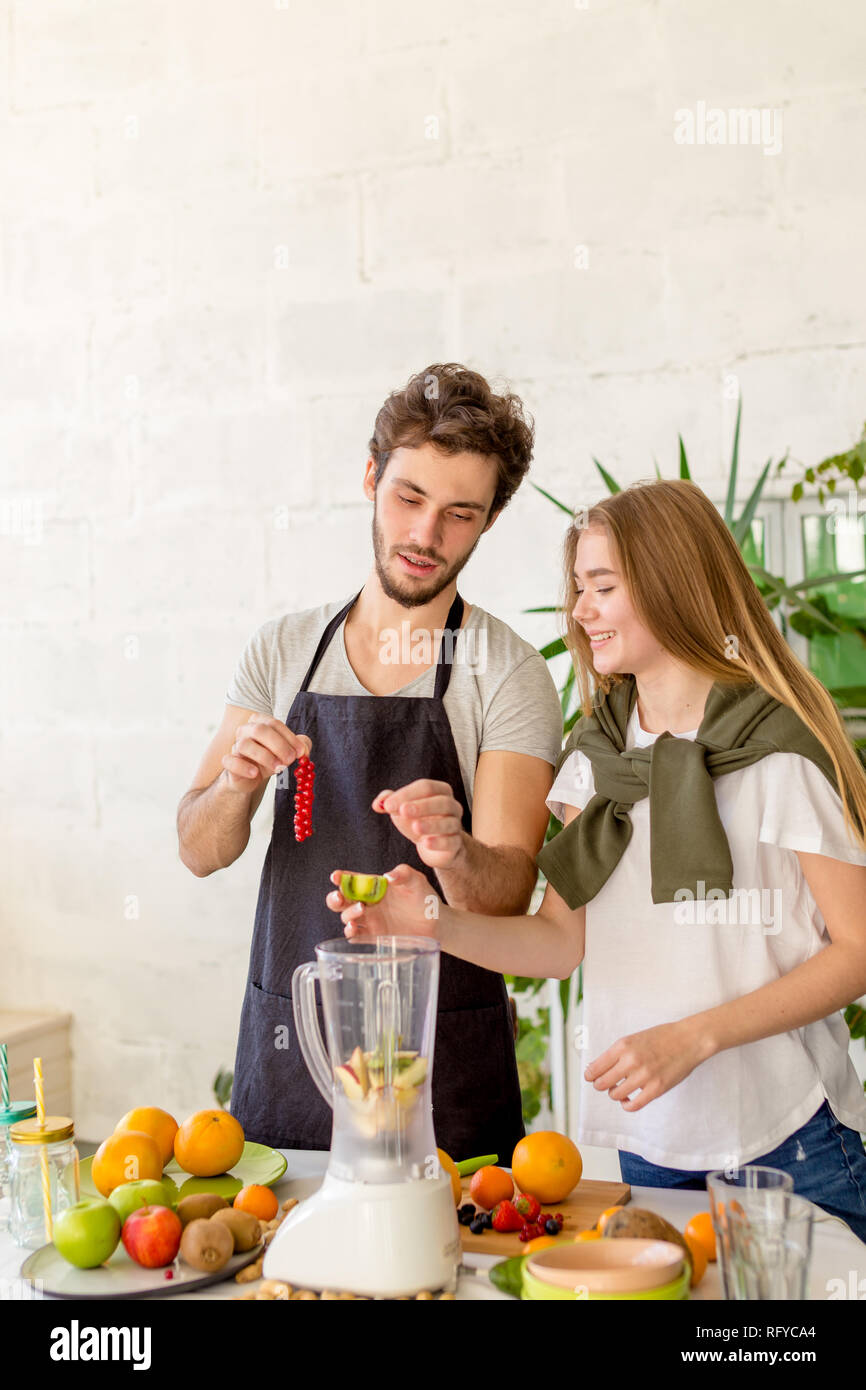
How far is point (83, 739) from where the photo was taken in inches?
129

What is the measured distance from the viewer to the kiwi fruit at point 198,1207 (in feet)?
3.92

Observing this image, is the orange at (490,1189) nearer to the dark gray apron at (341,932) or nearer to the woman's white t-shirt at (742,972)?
the woman's white t-shirt at (742,972)

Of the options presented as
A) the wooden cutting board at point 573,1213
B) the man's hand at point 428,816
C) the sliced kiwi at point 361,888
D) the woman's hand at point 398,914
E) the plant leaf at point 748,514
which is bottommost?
the wooden cutting board at point 573,1213

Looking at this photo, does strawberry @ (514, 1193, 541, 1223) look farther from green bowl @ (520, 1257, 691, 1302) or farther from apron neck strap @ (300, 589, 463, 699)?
apron neck strap @ (300, 589, 463, 699)

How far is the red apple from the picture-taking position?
1137 millimetres

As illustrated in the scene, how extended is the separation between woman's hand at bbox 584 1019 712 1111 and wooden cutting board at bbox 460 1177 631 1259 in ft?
0.29

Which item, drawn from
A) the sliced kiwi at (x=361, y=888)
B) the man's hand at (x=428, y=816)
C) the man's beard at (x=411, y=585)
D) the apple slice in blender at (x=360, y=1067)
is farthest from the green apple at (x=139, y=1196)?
the man's beard at (x=411, y=585)

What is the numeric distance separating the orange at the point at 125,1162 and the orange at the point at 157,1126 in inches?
1.9

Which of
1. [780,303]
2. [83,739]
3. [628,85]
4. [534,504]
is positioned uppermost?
[628,85]

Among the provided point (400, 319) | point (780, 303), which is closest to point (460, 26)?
point (400, 319)

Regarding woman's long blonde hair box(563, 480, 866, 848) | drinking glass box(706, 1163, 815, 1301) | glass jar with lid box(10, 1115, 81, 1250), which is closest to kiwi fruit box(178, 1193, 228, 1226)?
glass jar with lid box(10, 1115, 81, 1250)

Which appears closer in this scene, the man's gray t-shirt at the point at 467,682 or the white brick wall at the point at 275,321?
the man's gray t-shirt at the point at 467,682
